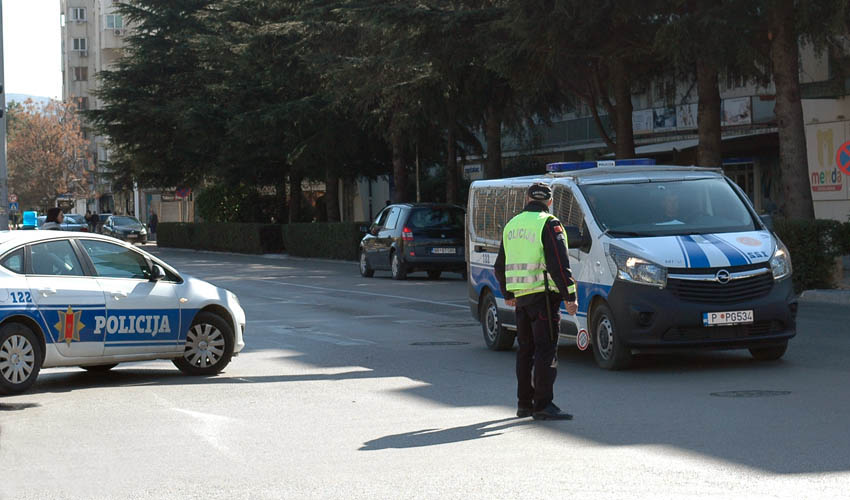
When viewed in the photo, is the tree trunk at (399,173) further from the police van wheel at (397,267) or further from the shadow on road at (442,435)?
the shadow on road at (442,435)

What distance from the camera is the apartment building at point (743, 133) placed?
32.2 m

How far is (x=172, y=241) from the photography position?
67.3 metres

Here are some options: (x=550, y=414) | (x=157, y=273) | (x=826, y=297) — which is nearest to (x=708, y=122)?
(x=826, y=297)

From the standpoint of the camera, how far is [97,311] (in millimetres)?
12273

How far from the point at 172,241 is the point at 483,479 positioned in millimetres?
61085

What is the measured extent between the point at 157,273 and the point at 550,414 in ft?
15.7

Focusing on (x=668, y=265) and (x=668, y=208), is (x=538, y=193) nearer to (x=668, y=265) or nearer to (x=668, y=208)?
(x=668, y=265)

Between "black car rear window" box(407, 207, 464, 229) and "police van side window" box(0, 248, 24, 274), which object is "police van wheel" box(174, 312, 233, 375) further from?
"black car rear window" box(407, 207, 464, 229)

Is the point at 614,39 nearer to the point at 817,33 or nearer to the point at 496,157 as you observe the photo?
the point at 817,33

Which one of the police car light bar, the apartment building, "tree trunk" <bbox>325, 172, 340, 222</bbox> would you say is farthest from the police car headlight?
"tree trunk" <bbox>325, 172, 340, 222</bbox>

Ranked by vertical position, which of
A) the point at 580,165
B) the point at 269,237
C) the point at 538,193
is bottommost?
the point at 538,193

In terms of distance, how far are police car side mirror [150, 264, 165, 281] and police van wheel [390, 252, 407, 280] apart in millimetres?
17894

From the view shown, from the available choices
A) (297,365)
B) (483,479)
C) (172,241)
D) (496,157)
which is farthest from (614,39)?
(172,241)

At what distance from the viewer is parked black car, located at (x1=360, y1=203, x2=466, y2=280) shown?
1209 inches
